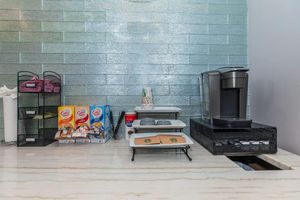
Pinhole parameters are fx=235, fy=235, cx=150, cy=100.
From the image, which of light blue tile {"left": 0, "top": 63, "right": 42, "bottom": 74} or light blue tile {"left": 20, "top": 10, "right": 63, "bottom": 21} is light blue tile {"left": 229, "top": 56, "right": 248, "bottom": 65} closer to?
light blue tile {"left": 20, "top": 10, "right": 63, "bottom": 21}

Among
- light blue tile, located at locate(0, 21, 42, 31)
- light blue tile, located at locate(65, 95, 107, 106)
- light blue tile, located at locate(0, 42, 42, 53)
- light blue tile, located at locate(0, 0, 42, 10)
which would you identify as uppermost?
light blue tile, located at locate(0, 0, 42, 10)

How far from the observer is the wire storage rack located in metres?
1.33

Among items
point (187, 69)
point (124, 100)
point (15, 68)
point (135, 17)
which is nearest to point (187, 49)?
point (187, 69)

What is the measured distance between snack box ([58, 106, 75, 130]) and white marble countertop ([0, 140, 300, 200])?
0.24m

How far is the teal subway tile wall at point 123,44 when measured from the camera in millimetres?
1496

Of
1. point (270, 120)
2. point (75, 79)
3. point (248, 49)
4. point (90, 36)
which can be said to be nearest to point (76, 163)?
point (75, 79)

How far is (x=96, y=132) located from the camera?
4.49ft

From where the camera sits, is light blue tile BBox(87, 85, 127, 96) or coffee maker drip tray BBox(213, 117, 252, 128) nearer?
coffee maker drip tray BBox(213, 117, 252, 128)

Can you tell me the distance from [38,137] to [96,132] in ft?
1.20

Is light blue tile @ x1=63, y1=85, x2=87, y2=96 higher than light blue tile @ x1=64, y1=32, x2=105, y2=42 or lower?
lower

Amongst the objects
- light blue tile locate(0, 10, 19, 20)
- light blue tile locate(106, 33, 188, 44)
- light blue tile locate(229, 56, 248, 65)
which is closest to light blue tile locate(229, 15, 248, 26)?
light blue tile locate(229, 56, 248, 65)

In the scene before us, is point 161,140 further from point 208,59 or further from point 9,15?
point 9,15

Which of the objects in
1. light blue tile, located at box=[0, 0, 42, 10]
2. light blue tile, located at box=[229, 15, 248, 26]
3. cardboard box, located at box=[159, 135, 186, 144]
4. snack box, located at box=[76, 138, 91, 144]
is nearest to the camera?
cardboard box, located at box=[159, 135, 186, 144]

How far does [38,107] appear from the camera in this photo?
145 cm
